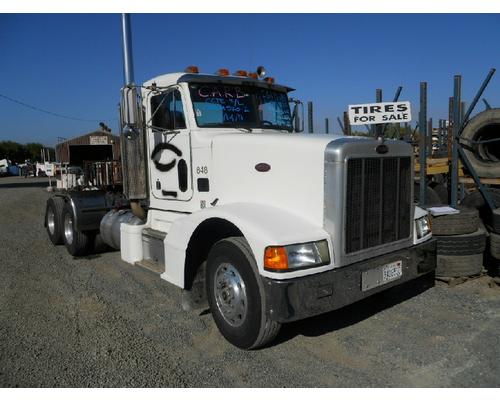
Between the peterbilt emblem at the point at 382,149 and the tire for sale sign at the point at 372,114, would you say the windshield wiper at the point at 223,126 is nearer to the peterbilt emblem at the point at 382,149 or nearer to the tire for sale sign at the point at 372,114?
the tire for sale sign at the point at 372,114

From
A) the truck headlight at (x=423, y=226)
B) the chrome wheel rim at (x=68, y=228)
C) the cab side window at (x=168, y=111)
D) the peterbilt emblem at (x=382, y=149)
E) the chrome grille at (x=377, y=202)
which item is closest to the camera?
the chrome grille at (x=377, y=202)

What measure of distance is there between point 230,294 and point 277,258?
72 cm

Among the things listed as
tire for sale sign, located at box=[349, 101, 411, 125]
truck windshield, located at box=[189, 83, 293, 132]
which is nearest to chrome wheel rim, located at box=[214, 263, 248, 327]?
truck windshield, located at box=[189, 83, 293, 132]

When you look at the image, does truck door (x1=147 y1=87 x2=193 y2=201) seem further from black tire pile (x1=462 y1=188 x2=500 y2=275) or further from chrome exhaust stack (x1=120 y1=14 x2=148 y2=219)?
black tire pile (x1=462 y1=188 x2=500 y2=275)

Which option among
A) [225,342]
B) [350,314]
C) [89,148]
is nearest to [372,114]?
[350,314]

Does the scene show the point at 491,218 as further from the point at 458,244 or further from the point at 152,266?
the point at 152,266

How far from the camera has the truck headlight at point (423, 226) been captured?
4.04 meters

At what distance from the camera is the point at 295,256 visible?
3.12 metres

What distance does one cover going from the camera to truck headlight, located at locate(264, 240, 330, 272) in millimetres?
3082

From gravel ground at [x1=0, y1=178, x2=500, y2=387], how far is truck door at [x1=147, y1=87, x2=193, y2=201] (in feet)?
4.13

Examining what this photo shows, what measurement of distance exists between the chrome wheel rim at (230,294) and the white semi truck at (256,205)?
1 centimetres

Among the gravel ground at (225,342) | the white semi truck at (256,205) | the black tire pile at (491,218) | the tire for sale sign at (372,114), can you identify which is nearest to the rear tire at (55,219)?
the gravel ground at (225,342)

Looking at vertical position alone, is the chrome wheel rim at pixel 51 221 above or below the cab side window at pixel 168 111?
below

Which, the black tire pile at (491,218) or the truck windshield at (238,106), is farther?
the black tire pile at (491,218)
